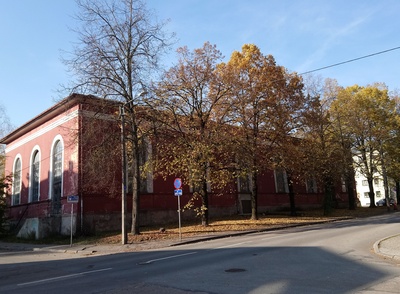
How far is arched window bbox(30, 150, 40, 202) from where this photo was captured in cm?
3222

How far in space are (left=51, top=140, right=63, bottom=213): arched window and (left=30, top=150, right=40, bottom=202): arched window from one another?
3.66 meters

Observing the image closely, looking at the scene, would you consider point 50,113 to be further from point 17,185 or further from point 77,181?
point 17,185

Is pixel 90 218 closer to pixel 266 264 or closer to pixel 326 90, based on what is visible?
pixel 266 264

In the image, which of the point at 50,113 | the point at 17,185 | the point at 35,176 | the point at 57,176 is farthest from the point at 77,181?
the point at 17,185

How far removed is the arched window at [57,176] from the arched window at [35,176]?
12.0 feet

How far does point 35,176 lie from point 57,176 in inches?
190

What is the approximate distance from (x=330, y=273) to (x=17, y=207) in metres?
31.9

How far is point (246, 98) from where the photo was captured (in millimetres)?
24672

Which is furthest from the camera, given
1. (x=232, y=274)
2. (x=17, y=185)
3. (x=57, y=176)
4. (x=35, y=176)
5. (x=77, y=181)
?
(x=17, y=185)

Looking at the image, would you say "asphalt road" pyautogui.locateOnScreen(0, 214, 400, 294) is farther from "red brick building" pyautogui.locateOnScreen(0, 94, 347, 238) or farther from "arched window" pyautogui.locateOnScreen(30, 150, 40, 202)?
"arched window" pyautogui.locateOnScreen(30, 150, 40, 202)

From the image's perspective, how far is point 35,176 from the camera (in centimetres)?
3253

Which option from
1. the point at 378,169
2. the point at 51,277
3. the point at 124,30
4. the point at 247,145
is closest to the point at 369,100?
the point at 378,169

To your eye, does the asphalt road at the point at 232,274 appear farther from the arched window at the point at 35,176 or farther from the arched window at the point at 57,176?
the arched window at the point at 35,176

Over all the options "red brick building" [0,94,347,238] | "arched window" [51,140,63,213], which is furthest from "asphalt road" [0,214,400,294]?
"arched window" [51,140,63,213]
